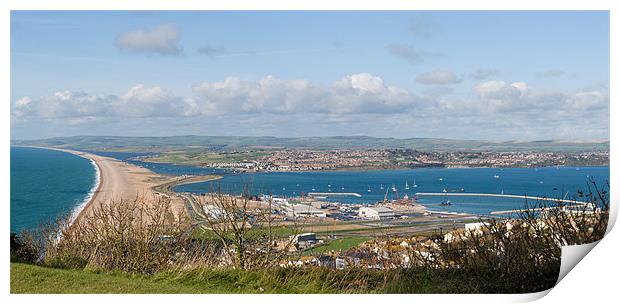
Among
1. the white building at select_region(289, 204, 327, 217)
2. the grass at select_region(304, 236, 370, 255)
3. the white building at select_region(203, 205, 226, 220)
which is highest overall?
the white building at select_region(203, 205, 226, 220)

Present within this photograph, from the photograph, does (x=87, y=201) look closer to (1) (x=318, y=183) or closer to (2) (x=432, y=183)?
(1) (x=318, y=183)

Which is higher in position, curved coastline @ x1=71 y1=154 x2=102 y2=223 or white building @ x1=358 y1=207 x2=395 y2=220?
curved coastline @ x1=71 y1=154 x2=102 y2=223

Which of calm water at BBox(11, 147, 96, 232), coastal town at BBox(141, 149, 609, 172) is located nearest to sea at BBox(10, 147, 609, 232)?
calm water at BBox(11, 147, 96, 232)

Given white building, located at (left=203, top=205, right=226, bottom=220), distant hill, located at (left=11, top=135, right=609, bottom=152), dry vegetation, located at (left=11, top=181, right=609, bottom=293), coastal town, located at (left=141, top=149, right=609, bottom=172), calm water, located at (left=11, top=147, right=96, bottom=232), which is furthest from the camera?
coastal town, located at (left=141, top=149, right=609, bottom=172)

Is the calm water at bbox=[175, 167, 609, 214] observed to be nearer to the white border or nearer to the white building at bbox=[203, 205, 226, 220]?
the white building at bbox=[203, 205, 226, 220]
